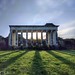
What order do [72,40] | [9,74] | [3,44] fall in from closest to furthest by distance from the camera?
1. [9,74]
2. [3,44]
3. [72,40]

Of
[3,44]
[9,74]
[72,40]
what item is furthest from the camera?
[72,40]

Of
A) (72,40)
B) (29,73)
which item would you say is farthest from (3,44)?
(29,73)

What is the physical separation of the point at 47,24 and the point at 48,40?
812 cm

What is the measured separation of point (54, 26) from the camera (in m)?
65.2

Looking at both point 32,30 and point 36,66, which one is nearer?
point 36,66

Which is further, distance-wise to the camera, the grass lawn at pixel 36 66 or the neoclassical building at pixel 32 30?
the neoclassical building at pixel 32 30

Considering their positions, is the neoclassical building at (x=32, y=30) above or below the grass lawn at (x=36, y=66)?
above

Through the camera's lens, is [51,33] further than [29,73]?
Yes

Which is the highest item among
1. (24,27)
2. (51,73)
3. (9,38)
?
(24,27)

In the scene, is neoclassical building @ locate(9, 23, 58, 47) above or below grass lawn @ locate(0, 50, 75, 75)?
above

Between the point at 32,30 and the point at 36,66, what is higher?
the point at 32,30

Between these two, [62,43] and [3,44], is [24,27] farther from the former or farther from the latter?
[62,43]

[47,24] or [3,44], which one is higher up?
[47,24]

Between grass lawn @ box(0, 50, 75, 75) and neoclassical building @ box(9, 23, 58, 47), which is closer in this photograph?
grass lawn @ box(0, 50, 75, 75)
